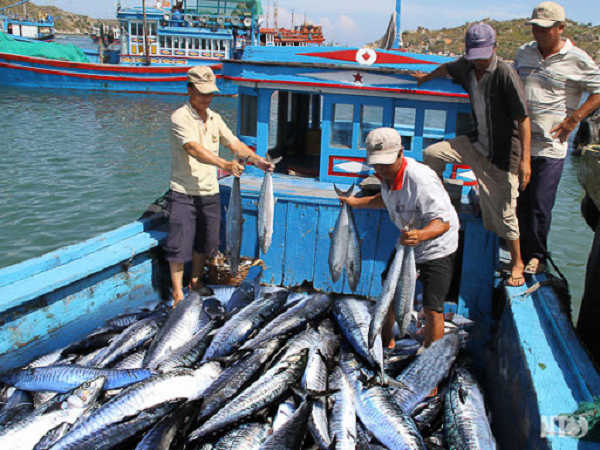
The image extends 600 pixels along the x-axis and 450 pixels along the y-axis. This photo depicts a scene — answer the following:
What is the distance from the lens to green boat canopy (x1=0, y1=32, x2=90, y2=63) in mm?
30156

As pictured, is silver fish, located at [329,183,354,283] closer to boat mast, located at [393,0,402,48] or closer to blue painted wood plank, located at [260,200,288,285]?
blue painted wood plank, located at [260,200,288,285]

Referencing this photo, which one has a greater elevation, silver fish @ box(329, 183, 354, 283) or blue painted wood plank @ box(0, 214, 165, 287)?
silver fish @ box(329, 183, 354, 283)

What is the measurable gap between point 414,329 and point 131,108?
981 inches

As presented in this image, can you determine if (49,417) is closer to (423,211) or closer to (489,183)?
(423,211)

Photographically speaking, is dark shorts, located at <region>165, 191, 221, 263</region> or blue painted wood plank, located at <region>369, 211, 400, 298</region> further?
blue painted wood plank, located at <region>369, 211, 400, 298</region>

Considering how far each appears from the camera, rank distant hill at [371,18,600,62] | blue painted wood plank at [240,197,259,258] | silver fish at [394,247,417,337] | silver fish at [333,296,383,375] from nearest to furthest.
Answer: silver fish at [394,247,417,337] → silver fish at [333,296,383,375] → blue painted wood plank at [240,197,259,258] → distant hill at [371,18,600,62]

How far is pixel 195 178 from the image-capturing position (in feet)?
16.9

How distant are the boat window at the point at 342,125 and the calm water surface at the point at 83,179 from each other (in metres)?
4.80

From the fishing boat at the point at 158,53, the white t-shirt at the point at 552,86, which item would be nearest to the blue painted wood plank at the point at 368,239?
the white t-shirt at the point at 552,86

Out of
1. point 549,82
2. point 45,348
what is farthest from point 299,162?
point 45,348

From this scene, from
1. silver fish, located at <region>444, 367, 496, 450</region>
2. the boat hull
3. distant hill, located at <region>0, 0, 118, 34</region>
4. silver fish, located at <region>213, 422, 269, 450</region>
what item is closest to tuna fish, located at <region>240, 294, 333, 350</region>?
silver fish, located at <region>213, 422, 269, 450</region>

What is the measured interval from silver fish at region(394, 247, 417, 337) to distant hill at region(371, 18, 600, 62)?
60.6 m

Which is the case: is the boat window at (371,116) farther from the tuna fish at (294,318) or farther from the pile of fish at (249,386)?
the pile of fish at (249,386)

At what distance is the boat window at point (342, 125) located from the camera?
19.2ft
